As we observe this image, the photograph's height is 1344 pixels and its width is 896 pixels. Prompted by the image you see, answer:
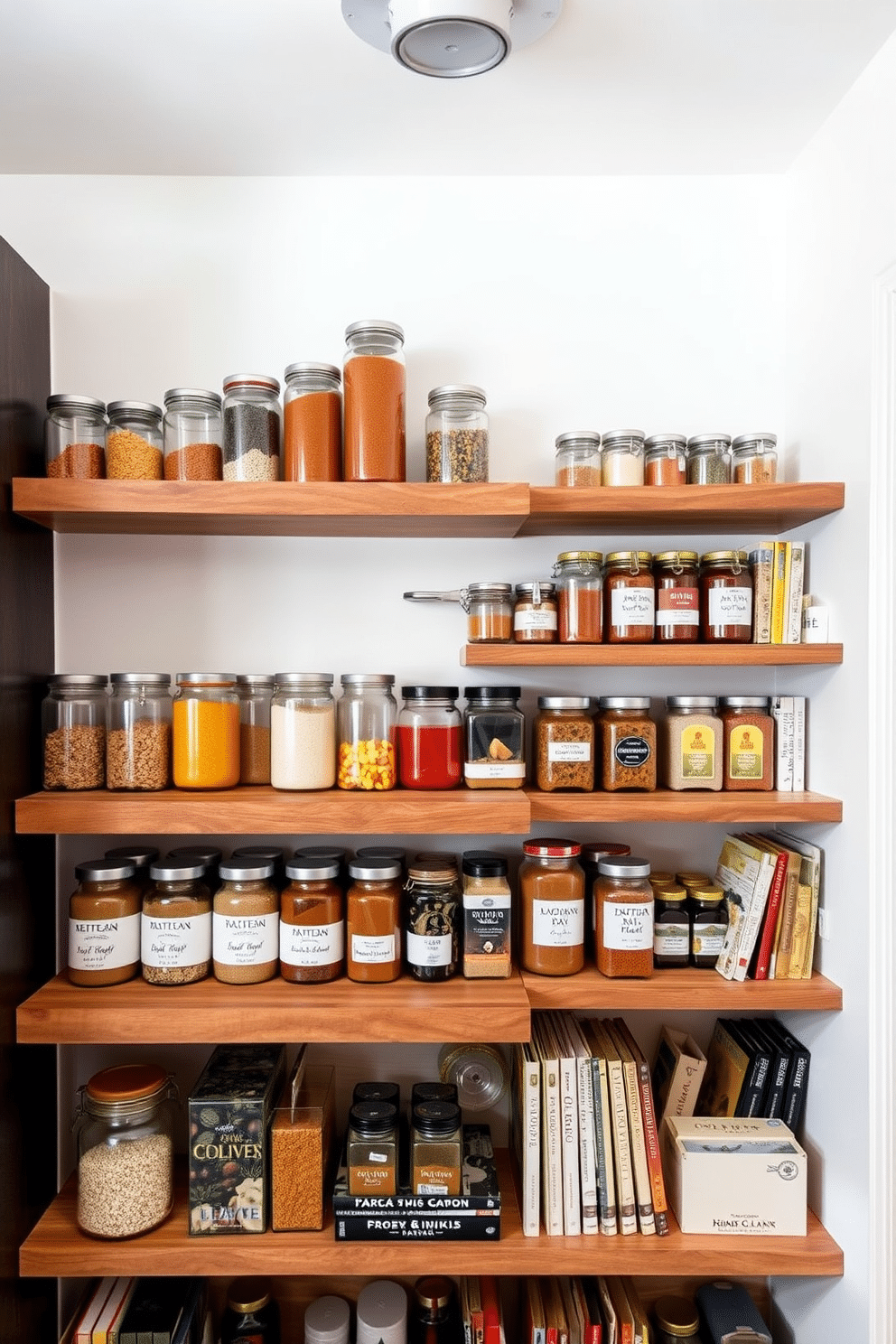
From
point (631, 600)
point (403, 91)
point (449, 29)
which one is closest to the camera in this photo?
point (449, 29)

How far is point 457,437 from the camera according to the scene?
4.93ft

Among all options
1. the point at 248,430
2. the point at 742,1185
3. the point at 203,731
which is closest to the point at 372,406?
the point at 248,430

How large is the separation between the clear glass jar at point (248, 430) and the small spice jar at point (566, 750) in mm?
680

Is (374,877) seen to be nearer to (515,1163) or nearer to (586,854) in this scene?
(586,854)

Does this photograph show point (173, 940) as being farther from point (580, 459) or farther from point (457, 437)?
point (580, 459)

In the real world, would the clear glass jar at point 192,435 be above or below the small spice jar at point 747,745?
above

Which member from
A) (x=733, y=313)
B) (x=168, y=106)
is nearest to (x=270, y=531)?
(x=168, y=106)

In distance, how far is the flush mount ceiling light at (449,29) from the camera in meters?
1.14

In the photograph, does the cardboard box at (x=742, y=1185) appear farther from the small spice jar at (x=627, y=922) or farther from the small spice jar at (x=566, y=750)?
the small spice jar at (x=566, y=750)

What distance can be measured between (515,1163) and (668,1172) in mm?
291

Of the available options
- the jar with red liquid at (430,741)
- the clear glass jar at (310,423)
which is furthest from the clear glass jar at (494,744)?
the clear glass jar at (310,423)

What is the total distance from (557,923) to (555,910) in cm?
2

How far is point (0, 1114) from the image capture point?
54.9 inches

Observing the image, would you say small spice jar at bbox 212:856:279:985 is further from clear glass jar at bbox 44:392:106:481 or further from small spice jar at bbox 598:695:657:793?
clear glass jar at bbox 44:392:106:481
